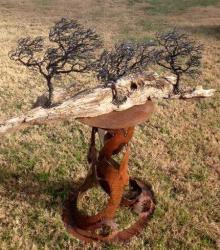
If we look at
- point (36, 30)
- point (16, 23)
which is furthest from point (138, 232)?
point (16, 23)

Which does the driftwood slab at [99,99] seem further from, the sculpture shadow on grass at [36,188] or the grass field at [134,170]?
the sculpture shadow on grass at [36,188]

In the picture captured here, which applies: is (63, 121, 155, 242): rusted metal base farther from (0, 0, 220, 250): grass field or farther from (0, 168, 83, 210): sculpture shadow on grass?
(0, 168, 83, 210): sculpture shadow on grass

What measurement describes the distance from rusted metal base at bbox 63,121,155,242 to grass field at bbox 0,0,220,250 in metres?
0.18

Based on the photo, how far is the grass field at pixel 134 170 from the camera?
670cm

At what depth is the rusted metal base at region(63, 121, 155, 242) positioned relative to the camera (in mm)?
6133

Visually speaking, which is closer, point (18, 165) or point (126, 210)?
point (126, 210)

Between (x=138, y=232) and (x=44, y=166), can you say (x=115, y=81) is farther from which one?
(x=44, y=166)

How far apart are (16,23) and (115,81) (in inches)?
729

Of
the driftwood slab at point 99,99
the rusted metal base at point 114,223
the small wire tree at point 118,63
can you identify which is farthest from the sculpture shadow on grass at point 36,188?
the small wire tree at point 118,63

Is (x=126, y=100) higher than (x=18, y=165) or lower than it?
higher

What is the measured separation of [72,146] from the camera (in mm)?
9336

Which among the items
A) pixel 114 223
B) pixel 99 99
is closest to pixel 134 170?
pixel 114 223

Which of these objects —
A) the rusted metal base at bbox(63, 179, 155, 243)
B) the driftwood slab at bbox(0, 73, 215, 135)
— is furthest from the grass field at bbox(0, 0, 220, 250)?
the driftwood slab at bbox(0, 73, 215, 135)

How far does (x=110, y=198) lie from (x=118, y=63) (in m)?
2.27
